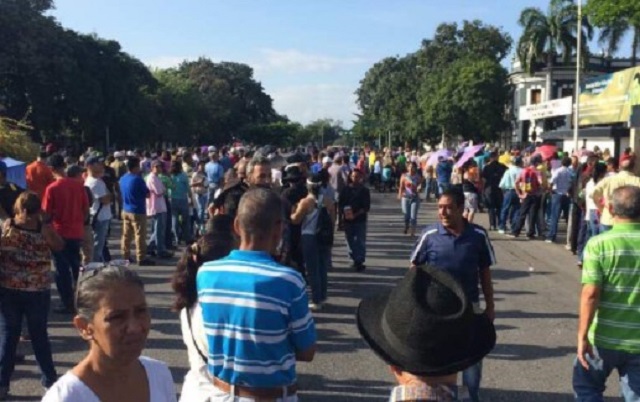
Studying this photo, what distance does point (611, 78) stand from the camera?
108ft

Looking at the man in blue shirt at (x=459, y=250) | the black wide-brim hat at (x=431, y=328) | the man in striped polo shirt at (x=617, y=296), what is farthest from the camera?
the man in blue shirt at (x=459, y=250)

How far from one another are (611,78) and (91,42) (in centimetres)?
3169

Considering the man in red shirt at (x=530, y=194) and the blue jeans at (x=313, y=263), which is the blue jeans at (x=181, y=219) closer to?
the blue jeans at (x=313, y=263)

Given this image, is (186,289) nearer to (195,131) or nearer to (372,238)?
(372,238)

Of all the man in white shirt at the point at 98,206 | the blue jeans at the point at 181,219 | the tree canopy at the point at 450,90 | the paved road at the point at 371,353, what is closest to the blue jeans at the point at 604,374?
the paved road at the point at 371,353

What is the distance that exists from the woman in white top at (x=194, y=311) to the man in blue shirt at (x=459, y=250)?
1814mm

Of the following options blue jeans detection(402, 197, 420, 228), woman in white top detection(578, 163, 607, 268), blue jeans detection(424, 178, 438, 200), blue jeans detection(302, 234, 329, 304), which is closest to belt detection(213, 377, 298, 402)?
blue jeans detection(302, 234, 329, 304)

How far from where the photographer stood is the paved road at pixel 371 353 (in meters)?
6.21

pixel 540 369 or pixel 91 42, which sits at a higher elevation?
pixel 91 42

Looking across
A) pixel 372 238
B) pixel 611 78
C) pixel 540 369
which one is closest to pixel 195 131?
pixel 611 78

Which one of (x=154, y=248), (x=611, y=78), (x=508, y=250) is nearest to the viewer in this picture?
(x=154, y=248)

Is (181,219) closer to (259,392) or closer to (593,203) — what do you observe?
(593,203)

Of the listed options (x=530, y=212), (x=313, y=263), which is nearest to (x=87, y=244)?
(x=313, y=263)

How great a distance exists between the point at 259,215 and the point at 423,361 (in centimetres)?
131
